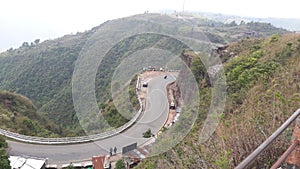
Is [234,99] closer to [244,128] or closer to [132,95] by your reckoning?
[244,128]

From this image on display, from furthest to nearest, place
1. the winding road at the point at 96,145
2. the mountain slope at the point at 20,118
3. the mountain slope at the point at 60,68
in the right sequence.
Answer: the mountain slope at the point at 60,68, the mountain slope at the point at 20,118, the winding road at the point at 96,145

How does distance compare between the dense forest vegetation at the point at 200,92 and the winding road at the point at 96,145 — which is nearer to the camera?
the dense forest vegetation at the point at 200,92

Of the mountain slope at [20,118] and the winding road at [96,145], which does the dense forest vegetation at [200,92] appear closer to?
the mountain slope at [20,118]

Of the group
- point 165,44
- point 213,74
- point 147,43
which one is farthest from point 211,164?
point 147,43

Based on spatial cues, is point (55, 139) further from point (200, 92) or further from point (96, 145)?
point (200, 92)

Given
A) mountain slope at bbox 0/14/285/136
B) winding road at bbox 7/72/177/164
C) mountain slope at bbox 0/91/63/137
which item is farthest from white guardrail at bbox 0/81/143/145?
mountain slope at bbox 0/14/285/136

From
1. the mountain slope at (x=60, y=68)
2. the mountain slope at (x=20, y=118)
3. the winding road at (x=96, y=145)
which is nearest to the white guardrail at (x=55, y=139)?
the winding road at (x=96, y=145)

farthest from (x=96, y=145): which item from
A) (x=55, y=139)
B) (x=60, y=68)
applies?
(x=60, y=68)

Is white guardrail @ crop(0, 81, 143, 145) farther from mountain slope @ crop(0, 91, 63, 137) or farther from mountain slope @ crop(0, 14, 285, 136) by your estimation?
mountain slope @ crop(0, 14, 285, 136)
